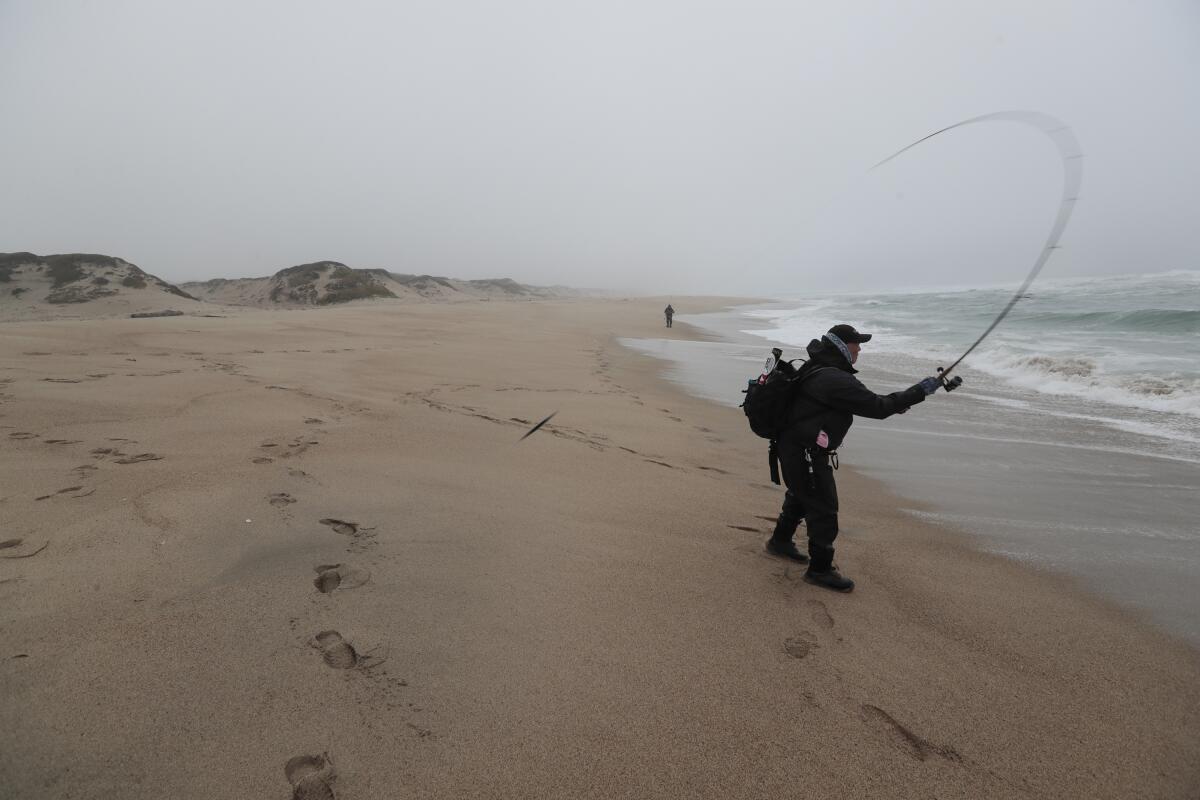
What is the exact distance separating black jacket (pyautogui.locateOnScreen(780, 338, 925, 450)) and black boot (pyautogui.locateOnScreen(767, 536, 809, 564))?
69 centimetres

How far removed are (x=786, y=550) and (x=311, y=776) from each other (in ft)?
9.31

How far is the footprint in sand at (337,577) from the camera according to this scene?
2.77 meters

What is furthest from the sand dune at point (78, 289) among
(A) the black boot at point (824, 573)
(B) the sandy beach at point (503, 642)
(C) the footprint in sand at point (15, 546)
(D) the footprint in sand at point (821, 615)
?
(D) the footprint in sand at point (821, 615)

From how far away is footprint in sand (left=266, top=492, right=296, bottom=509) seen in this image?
3.55 metres

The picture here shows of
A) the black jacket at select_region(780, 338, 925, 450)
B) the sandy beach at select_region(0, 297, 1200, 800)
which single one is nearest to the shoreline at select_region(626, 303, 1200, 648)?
the sandy beach at select_region(0, 297, 1200, 800)

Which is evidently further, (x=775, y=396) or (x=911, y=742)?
(x=775, y=396)

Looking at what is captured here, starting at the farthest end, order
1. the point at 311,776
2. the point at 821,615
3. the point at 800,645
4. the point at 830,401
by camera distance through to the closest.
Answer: the point at 830,401 < the point at 821,615 < the point at 800,645 < the point at 311,776

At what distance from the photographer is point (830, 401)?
325 cm

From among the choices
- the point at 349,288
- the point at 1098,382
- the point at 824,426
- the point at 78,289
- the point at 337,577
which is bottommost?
the point at 337,577

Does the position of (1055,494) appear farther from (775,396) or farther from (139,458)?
(139,458)

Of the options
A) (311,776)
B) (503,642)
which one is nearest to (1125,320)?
(503,642)

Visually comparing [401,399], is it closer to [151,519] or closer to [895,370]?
[151,519]

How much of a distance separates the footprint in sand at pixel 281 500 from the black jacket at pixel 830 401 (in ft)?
10.4

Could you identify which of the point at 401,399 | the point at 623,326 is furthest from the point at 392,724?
the point at 623,326
